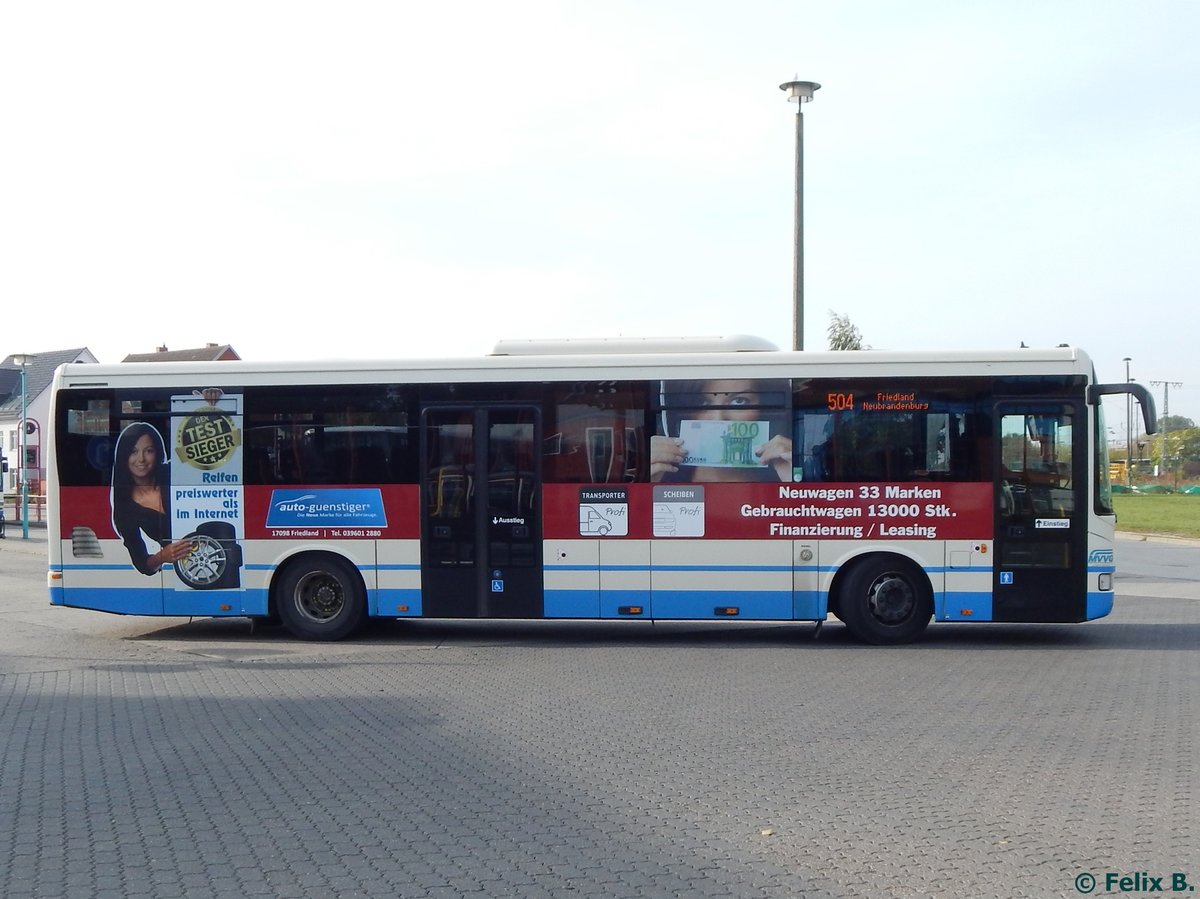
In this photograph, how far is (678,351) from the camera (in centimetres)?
1305

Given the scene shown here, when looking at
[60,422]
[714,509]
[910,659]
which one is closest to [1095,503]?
[910,659]

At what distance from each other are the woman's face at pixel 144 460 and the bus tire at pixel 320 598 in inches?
73.9

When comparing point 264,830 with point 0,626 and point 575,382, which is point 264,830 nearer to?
point 575,382

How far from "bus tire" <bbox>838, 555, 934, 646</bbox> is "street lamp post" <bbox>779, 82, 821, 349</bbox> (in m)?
5.96

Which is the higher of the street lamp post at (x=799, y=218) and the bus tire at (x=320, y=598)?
the street lamp post at (x=799, y=218)

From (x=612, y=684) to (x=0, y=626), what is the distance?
8.89m

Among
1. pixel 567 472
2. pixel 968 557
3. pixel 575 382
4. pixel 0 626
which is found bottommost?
pixel 0 626

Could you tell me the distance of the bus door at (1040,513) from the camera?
12.2 metres

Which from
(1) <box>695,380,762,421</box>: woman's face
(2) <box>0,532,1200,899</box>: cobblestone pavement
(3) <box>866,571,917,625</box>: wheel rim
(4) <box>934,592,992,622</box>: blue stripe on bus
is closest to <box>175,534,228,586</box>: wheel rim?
(2) <box>0,532,1200,899</box>: cobblestone pavement

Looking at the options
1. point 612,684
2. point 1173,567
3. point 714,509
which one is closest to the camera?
point 612,684

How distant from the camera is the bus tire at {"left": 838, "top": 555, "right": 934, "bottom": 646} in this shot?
12.5 m

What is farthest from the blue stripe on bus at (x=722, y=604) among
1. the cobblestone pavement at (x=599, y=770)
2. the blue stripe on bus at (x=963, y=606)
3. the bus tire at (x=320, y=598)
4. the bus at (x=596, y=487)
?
the bus tire at (x=320, y=598)

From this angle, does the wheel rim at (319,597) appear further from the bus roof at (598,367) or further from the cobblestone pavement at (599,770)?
the bus roof at (598,367)

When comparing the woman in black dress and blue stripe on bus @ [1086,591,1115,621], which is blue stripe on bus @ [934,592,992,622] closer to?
blue stripe on bus @ [1086,591,1115,621]
